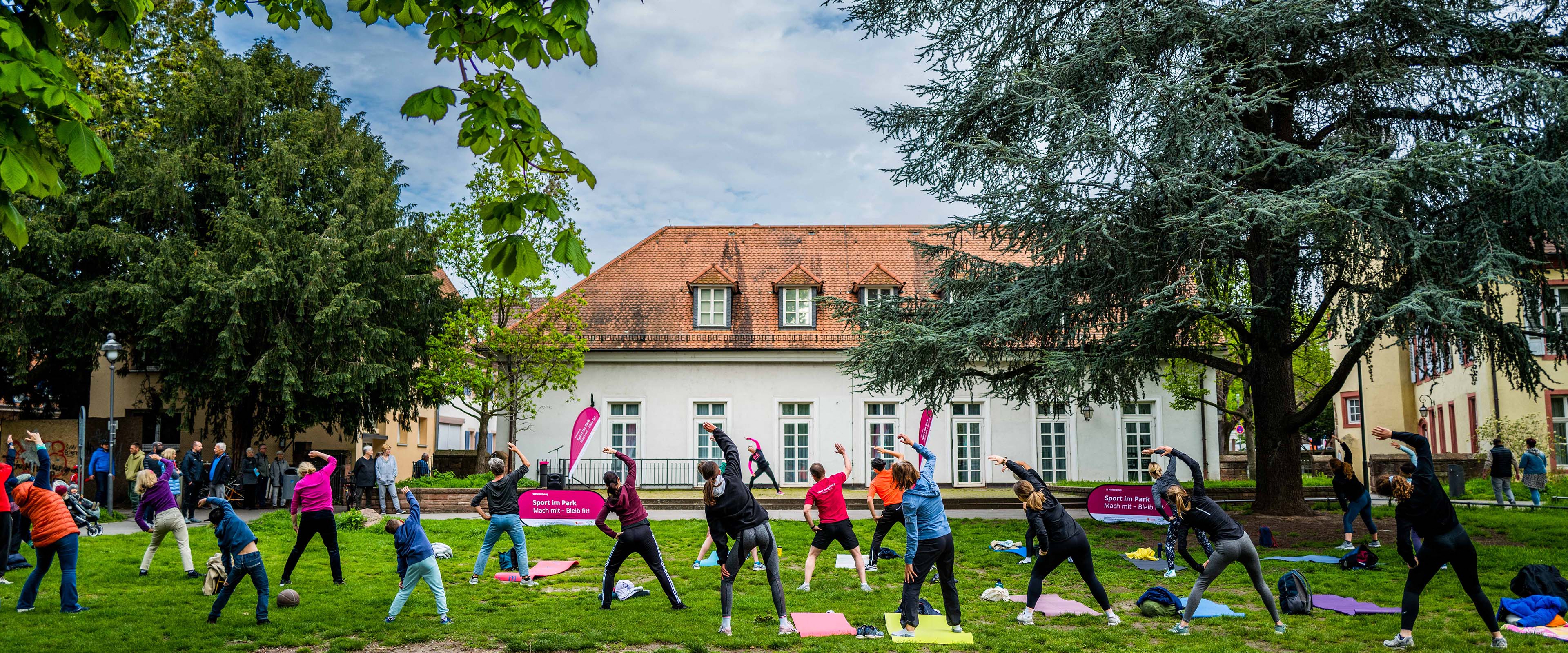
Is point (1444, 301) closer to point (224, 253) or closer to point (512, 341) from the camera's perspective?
point (512, 341)

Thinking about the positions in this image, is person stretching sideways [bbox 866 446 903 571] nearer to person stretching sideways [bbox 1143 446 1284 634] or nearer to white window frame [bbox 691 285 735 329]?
person stretching sideways [bbox 1143 446 1284 634]

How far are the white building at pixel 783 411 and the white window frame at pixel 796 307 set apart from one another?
40 mm

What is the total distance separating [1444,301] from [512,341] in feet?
66.8

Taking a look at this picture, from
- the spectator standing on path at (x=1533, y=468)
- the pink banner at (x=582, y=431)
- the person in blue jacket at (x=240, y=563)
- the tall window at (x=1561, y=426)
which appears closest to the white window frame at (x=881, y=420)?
the pink banner at (x=582, y=431)

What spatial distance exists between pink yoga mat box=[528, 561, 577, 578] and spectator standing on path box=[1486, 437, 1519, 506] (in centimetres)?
1820

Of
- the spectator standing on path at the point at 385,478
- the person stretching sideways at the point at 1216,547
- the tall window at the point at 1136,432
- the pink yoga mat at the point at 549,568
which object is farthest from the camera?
the tall window at the point at 1136,432

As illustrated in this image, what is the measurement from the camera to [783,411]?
3070cm

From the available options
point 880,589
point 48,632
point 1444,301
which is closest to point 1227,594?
point 880,589

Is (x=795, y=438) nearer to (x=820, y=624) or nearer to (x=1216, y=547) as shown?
(x=820, y=624)

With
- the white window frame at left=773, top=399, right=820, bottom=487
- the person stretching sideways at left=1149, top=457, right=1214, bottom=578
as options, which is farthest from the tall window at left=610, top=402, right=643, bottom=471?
the person stretching sideways at left=1149, top=457, right=1214, bottom=578

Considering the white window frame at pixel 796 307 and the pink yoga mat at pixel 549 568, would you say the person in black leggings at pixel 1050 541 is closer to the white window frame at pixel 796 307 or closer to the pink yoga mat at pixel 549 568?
the pink yoga mat at pixel 549 568

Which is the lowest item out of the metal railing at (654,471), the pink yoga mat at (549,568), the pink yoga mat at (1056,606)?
the pink yoga mat at (1056,606)

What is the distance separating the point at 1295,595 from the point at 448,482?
1830 cm

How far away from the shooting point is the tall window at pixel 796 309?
102ft
